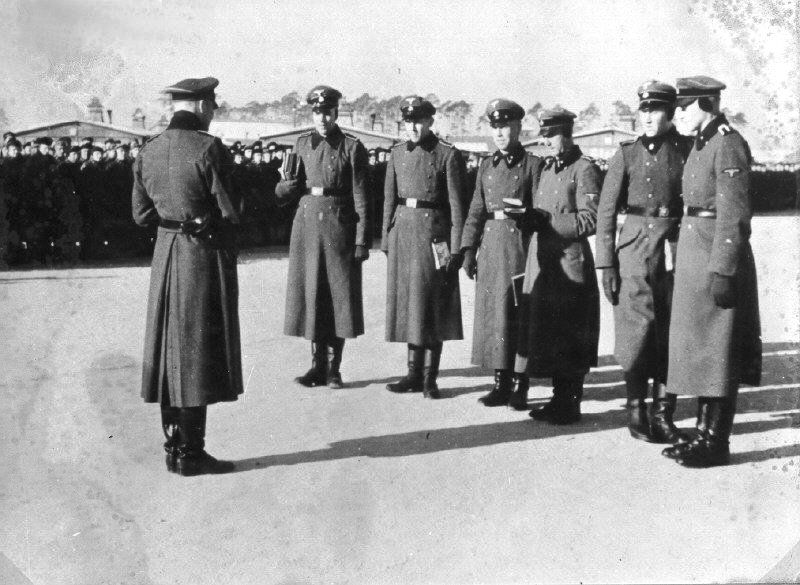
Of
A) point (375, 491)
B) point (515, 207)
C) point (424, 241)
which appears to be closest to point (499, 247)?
point (515, 207)

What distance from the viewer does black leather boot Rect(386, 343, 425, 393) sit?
24.0 feet

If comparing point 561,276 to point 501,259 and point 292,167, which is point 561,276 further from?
point 292,167

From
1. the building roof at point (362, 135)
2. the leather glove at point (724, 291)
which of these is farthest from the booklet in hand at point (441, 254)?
the building roof at point (362, 135)

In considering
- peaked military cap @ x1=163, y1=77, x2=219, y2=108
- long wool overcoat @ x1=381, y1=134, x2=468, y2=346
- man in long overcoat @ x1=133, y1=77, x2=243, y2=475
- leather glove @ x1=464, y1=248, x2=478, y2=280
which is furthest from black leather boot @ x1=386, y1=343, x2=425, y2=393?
peaked military cap @ x1=163, y1=77, x2=219, y2=108

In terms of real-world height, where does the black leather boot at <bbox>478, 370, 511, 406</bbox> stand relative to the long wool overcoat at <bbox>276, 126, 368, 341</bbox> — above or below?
below

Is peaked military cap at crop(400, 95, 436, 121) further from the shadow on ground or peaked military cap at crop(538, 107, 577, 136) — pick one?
the shadow on ground

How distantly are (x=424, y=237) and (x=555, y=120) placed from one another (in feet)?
4.85

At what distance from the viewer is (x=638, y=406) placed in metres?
5.97

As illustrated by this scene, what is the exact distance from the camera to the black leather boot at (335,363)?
7395 millimetres

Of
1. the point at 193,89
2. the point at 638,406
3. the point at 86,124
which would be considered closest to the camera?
the point at 193,89

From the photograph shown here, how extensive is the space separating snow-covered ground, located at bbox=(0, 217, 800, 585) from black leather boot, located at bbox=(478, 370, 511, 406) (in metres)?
0.22

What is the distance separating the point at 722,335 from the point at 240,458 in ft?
9.68

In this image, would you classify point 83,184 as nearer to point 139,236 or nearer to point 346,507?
point 139,236

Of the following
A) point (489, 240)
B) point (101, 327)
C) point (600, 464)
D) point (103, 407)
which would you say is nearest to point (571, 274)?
point (489, 240)
